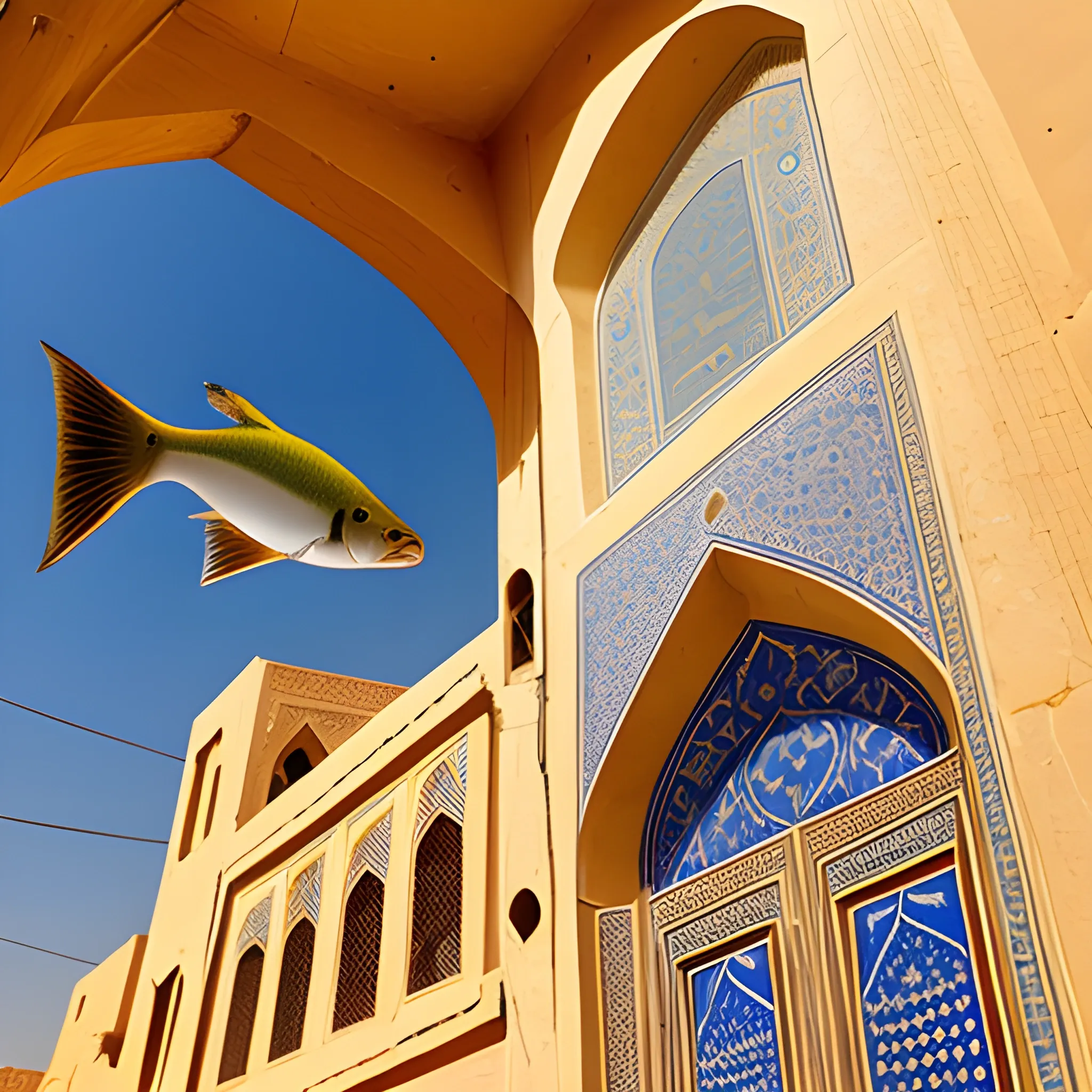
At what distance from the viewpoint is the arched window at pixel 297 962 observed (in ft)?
15.3

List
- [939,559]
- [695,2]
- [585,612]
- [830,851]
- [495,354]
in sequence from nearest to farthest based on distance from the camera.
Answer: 1. [939,559]
2. [830,851]
3. [585,612]
4. [695,2]
5. [495,354]

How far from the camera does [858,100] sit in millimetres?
2873

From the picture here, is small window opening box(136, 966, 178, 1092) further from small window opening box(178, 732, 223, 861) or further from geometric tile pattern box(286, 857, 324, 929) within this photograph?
geometric tile pattern box(286, 857, 324, 929)

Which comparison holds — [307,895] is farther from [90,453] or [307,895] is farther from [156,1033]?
[90,453]

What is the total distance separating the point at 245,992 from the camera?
5.34m

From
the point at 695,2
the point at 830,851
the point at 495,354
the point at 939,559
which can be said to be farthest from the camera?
the point at 495,354

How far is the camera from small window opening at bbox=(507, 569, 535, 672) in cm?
376

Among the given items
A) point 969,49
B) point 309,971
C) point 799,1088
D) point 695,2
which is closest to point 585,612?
point 799,1088

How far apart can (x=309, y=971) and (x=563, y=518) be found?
244 centimetres

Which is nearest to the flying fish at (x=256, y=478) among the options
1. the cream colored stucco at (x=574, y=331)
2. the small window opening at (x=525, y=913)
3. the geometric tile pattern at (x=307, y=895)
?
the cream colored stucco at (x=574, y=331)

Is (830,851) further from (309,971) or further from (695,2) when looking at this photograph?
(309,971)

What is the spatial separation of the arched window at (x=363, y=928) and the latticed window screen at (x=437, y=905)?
0.83ft

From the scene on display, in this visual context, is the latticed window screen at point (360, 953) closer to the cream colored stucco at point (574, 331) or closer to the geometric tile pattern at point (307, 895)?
the cream colored stucco at point (574, 331)

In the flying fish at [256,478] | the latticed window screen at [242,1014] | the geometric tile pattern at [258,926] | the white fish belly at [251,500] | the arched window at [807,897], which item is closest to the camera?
the arched window at [807,897]
